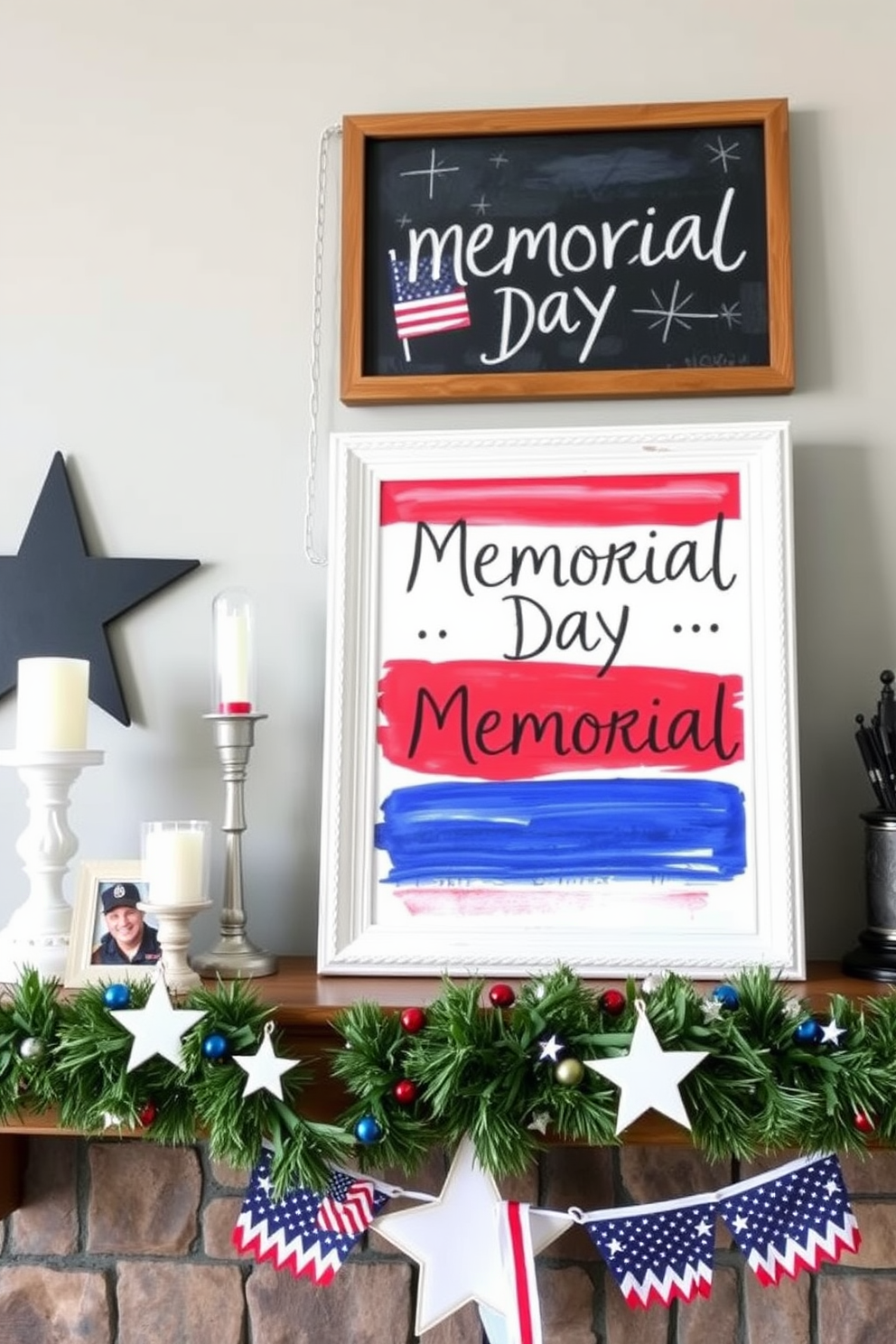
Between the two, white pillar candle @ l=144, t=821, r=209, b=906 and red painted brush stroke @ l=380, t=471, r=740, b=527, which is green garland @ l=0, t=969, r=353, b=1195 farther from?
red painted brush stroke @ l=380, t=471, r=740, b=527

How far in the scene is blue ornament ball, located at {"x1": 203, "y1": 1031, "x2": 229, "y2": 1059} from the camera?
1.00m

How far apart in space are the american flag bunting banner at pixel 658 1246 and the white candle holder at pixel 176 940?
451mm

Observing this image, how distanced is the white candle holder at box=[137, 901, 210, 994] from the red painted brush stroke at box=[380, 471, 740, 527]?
0.48m

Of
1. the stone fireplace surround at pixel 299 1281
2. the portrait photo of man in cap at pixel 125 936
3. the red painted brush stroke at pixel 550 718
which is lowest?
the stone fireplace surround at pixel 299 1281

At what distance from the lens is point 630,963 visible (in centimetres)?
117

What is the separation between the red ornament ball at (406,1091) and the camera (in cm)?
99

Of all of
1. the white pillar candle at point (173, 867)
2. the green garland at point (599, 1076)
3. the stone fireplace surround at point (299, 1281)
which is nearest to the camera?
the green garland at point (599, 1076)

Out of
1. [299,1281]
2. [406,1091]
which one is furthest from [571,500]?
[299,1281]

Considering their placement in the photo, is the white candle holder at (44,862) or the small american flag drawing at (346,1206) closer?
the small american flag drawing at (346,1206)

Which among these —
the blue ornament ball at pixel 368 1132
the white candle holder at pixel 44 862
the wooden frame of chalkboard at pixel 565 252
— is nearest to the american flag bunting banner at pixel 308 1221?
the blue ornament ball at pixel 368 1132

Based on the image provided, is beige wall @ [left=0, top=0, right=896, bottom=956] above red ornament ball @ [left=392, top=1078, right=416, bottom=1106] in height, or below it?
above

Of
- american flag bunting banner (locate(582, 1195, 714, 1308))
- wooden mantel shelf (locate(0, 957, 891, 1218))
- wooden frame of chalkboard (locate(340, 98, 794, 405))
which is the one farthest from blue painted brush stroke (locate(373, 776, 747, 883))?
wooden frame of chalkboard (locate(340, 98, 794, 405))

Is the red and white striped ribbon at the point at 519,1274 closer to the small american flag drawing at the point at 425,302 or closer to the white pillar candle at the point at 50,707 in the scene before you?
the white pillar candle at the point at 50,707

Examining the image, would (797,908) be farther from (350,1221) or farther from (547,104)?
(547,104)
